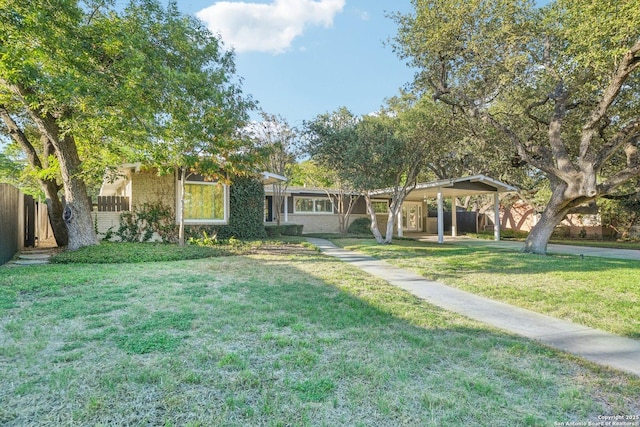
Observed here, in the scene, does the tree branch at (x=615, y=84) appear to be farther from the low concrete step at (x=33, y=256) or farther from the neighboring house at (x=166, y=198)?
the low concrete step at (x=33, y=256)

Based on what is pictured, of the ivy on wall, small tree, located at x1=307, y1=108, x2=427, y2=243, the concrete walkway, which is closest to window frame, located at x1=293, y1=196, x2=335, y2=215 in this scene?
the ivy on wall

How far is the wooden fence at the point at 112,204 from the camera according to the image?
13.2 metres

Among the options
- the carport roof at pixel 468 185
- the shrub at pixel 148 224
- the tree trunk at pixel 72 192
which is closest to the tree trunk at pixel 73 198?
the tree trunk at pixel 72 192

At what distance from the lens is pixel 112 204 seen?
13.4m

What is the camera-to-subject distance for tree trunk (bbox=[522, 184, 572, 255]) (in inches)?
456

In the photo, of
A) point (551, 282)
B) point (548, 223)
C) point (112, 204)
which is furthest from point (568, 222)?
point (112, 204)

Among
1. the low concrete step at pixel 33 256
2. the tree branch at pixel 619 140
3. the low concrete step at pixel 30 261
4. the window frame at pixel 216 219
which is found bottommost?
the low concrete step at pixel 30 261

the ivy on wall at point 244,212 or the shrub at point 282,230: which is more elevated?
the ivy on wall at point 244,212

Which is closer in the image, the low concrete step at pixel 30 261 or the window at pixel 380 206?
the low concrete step at pixel 30 261

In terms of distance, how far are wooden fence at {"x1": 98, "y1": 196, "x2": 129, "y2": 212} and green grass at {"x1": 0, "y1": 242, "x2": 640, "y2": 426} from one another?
8.44 m

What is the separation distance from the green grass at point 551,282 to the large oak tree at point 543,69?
8.75 ft

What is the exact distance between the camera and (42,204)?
1712 centimetres

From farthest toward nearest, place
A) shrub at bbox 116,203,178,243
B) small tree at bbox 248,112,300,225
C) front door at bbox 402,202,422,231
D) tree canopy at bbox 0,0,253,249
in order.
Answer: front door at bbox 402,202,422,231 < small tree at bbox 248,112,300,225 < shrub at bbox 116,203,178,243 < tree canopy at bbox 0,0,253,249

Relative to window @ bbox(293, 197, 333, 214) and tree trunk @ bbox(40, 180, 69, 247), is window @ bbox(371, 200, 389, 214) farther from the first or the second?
tree trunk @ bbox(40, 180, 69, 247)
